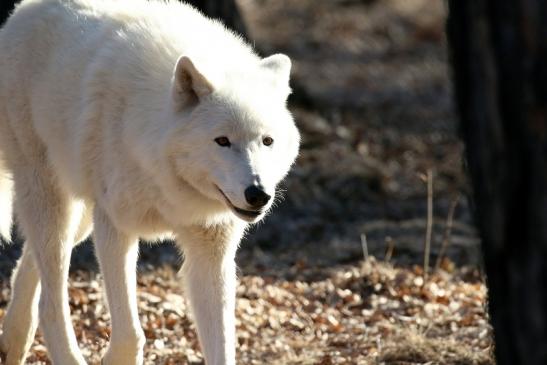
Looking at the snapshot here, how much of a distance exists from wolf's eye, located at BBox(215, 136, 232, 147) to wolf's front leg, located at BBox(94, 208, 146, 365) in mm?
815

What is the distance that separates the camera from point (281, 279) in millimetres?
8367

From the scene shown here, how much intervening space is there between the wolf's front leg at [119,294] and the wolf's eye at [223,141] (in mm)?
815

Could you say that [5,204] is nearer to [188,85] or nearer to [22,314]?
[22,314]

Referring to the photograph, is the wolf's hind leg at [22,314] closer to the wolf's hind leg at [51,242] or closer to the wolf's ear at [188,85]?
the wolf's hind leg at [51,242]

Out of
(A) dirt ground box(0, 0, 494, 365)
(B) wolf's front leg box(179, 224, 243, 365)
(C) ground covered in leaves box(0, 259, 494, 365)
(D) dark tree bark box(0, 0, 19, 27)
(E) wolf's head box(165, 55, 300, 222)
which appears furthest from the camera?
(D) dark tree bark box(0, 0, 19, 27)

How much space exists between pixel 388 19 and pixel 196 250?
50.2ft

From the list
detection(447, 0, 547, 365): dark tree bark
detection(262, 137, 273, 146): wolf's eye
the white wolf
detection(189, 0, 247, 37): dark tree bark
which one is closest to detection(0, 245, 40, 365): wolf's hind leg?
the white wolf

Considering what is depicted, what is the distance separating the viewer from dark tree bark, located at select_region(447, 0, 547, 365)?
307 cm

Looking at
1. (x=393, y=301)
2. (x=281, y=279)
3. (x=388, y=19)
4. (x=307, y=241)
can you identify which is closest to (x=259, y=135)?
(x=393, y=301)

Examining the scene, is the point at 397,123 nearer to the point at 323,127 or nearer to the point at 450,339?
the point at 323,127

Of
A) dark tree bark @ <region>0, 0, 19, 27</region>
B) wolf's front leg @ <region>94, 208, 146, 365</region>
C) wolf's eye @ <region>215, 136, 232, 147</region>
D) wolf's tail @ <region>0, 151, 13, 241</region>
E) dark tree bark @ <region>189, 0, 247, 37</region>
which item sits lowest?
wolf's front leg @ <region>94, 208, 146, 365</region>

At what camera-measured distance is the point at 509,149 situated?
3.16 metres

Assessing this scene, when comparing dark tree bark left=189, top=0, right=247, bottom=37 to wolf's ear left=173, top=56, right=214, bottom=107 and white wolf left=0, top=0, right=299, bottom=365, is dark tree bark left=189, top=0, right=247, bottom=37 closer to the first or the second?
white wolf left=0, top=0, right=299, bottom=365

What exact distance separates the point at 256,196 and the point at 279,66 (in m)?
1.06
